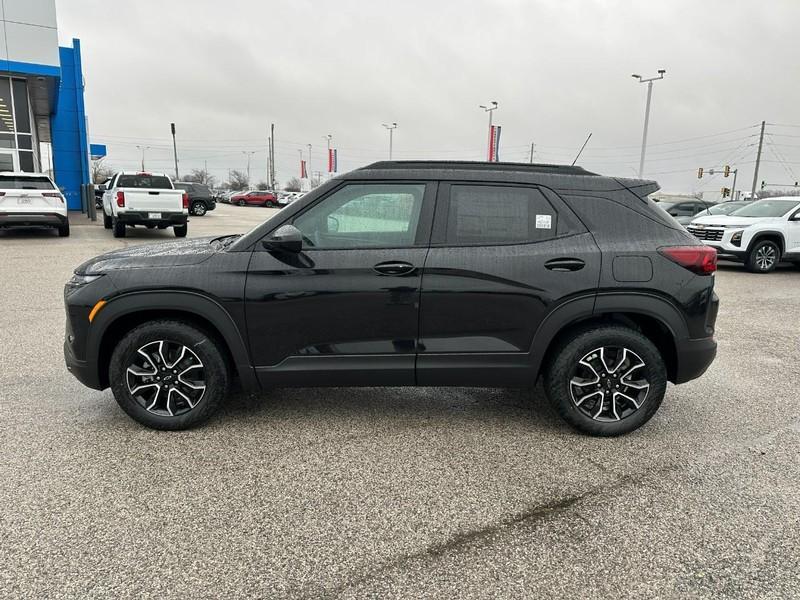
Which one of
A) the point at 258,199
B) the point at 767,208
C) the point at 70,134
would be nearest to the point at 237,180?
the point at 258,199

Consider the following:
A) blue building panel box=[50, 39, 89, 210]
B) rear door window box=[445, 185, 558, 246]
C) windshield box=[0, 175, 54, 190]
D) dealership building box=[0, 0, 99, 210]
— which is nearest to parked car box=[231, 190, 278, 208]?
dealership building box=[0, 0, 99, 210]

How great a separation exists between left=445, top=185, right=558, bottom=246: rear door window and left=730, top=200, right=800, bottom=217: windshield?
37.3 ft

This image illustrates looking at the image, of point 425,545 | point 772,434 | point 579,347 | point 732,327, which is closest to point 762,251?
point 732,327

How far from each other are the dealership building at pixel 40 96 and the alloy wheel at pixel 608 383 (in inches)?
890

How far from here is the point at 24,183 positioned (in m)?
14.3

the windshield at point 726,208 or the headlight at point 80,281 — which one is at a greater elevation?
the windshield at point 726,208

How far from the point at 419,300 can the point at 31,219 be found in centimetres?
1458

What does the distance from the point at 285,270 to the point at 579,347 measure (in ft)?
6.39

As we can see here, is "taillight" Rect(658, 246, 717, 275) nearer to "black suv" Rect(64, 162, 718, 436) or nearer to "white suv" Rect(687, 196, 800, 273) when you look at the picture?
"black suv" Rect(64, 162, 718, 436)

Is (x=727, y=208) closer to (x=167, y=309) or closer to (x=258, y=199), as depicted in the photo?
(x=167, y=309)

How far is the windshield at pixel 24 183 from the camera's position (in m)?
14.1

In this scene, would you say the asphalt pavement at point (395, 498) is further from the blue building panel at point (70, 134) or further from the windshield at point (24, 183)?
the blue building panel at point (70, 134)

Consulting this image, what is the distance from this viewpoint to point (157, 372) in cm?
367

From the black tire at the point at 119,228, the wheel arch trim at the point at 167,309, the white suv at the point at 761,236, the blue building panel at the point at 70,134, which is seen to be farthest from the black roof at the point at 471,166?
the blue building panel at the point at 70,134
